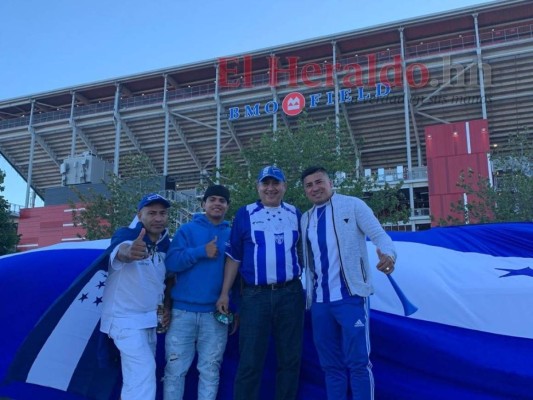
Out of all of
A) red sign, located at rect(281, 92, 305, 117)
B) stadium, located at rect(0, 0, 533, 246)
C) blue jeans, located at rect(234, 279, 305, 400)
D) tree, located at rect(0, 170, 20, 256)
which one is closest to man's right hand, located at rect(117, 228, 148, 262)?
blue jeans, located at rect(234, 279, 305, 400)

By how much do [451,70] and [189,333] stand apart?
30.0 m

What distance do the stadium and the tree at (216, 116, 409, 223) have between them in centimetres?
1038

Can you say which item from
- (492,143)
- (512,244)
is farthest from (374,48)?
(512,244)

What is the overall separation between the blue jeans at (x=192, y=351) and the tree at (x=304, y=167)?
9.68m

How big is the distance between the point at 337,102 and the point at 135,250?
28898 mm

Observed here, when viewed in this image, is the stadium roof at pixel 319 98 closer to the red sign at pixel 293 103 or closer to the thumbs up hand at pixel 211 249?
the red sign at pixel 293 103

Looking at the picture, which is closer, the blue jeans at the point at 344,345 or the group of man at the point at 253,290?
the blue jeans at the point at 344,345

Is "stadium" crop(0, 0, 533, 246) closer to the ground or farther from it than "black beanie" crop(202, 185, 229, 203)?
farther from it

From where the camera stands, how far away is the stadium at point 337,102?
94.8ft

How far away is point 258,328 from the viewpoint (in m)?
3.10

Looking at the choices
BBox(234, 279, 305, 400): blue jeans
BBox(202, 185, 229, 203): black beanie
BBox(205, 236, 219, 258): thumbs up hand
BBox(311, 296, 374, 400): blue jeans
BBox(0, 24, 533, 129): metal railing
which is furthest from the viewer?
BBox(0, 24, 533, 129): metal railing

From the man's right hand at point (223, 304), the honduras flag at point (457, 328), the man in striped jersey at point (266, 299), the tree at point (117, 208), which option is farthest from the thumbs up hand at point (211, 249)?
the tree at point (117, 208)

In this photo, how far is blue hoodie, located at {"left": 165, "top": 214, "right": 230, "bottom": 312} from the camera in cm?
322

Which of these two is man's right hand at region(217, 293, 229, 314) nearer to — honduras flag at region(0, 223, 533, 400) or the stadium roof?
honduras flag at region(0, 223, 533, 400)
